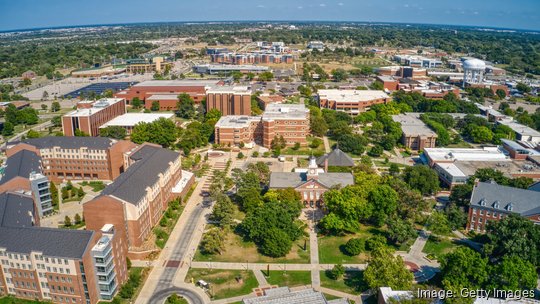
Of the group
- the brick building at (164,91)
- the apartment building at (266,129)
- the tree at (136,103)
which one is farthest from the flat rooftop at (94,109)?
the apartment building at (266,129)

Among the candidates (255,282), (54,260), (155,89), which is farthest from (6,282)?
(155,89)

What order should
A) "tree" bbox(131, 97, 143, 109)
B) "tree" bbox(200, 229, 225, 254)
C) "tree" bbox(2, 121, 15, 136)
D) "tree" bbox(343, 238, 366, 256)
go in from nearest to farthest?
"tree" bbox(200, 229, 225, 254) → "tree" bbox(343, 238, 366, 256) → "tree" bbox(2, 121, 15, 136) → "tree" bbox(131, 97, 143, 109)

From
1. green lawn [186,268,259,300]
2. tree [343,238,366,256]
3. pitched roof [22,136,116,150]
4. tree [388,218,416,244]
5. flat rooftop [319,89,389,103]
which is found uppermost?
flat rooftop [319,89,389,103]

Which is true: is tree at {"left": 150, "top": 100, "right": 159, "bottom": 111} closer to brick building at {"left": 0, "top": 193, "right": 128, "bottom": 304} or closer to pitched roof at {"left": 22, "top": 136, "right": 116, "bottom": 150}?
pitched roof at {"left": 22, "top": 136, "right": 116, "bottom": 150}

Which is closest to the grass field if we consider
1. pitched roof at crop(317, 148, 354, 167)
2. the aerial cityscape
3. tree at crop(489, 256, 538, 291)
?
the aerial cityscape

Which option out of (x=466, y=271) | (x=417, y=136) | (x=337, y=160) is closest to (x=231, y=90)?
(x=337, y=160)

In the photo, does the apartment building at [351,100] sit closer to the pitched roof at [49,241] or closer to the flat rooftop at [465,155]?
the flat rooftop at [465,155]
